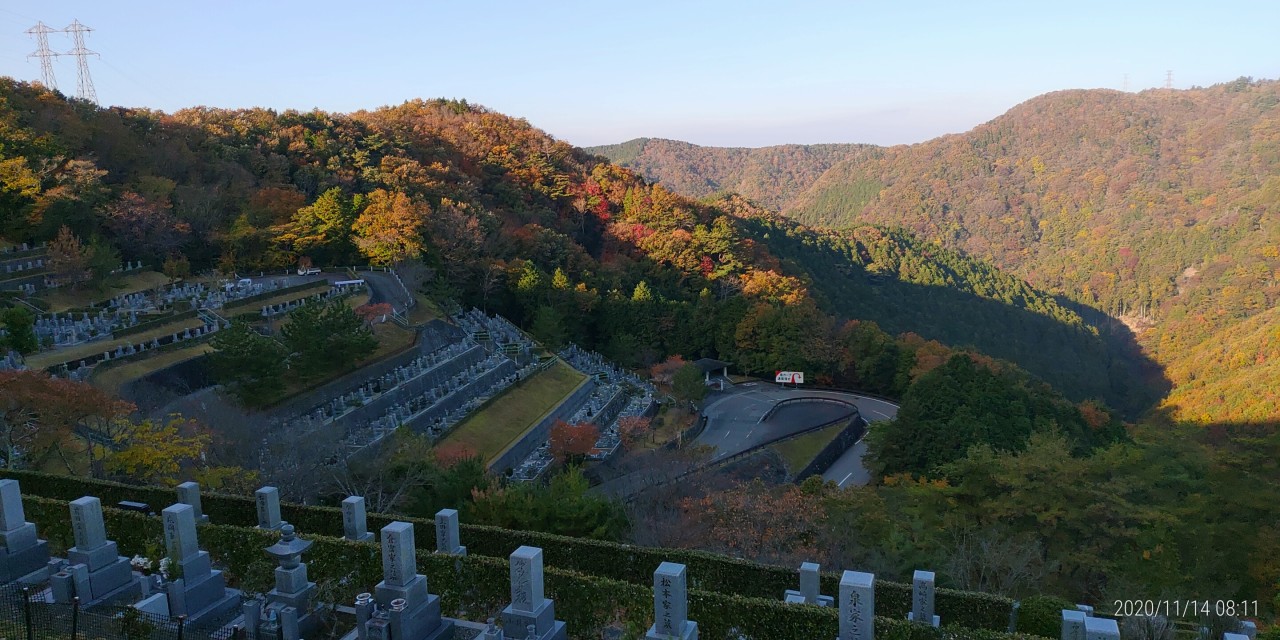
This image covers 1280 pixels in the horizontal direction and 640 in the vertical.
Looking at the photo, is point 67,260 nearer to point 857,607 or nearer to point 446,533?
point 446,533

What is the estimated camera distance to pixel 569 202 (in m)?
58.8

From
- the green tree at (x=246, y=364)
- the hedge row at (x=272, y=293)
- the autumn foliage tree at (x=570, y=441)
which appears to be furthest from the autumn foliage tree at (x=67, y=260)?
the autumn foliage tree at (x=570, y=441)

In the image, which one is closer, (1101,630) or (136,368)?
(1101,630)

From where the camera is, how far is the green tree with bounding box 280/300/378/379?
73.9 ft

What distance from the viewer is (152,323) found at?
23703 mm

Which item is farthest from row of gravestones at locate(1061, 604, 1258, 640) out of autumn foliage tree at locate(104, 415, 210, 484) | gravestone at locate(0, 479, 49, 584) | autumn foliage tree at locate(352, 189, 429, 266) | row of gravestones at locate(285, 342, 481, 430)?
autumn foliage tree at locate(352, 189, 429, 266)

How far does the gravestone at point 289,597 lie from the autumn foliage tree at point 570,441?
47.5ft

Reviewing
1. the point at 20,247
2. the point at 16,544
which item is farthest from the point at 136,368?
the point at 16,544

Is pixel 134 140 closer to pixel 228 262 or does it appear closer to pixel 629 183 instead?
pixel 228 262

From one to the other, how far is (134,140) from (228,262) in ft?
30.7

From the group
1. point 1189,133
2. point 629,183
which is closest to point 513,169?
point 629,183

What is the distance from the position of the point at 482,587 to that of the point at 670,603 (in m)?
3.26

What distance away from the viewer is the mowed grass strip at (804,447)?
2947 centimetres
